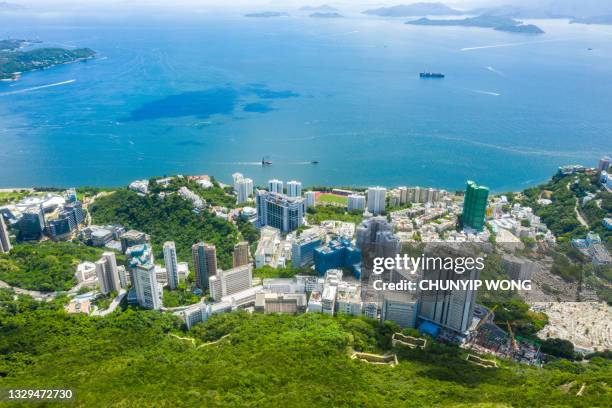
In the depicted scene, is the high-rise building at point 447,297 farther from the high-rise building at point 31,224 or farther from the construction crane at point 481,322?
the high-rise building at point 31,224

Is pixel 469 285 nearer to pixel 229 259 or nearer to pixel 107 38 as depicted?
pixel 229 259

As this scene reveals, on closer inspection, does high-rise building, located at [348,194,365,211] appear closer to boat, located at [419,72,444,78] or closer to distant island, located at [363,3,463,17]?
boat, located at [419,72,444,78]

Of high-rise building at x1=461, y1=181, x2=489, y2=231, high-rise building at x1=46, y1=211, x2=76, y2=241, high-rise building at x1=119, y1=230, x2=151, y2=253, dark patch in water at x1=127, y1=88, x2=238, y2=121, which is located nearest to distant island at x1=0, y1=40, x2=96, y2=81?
dark patch in water at x1=127, y1=88, x2=238, y2=121

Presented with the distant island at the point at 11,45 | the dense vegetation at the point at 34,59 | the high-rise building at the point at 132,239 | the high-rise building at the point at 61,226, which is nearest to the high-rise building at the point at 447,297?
the high-rise building at the point at 132,239

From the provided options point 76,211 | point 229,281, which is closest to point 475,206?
point 229,281

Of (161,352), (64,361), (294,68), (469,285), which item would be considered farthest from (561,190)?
(294,68)

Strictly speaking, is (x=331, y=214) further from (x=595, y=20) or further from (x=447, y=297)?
(x=595, y=20)
